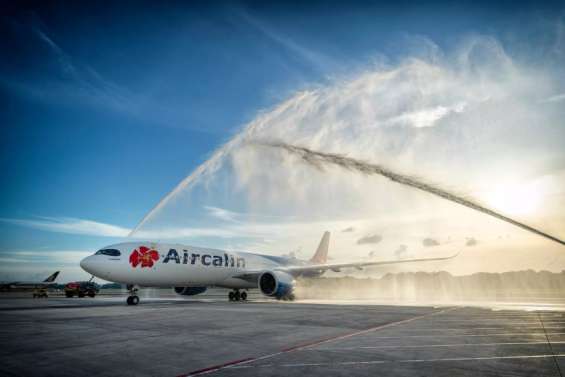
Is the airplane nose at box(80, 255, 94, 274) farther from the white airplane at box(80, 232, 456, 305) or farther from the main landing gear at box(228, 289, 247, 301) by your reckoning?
the main landing gear at box(228, 289, 247, 301)

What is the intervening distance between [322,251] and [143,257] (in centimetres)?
3073

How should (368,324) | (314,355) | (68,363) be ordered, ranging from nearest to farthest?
(68,363)
(314,355)
(368,324)

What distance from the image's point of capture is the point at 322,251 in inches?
2044

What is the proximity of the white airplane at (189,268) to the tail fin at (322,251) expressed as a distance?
11.0 meters

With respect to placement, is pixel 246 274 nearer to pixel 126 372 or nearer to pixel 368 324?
pixel 368 324

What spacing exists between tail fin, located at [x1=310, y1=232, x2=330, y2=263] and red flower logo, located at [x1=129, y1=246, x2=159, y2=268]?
2820 centimetres

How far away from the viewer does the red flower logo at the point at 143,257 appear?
24.9 metres

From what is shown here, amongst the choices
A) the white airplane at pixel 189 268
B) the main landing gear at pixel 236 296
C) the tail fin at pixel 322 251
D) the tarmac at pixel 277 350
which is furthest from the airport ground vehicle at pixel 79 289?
the tarmac at pixel 277 350

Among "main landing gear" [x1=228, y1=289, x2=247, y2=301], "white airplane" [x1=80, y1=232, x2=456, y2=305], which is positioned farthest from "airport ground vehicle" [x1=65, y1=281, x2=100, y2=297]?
"main landing gear" [x1=228, y1=289, x2=247, y2=301]

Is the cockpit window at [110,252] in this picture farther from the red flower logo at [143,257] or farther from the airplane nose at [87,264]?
the red flower logo at [143,257]

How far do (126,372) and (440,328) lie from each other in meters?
10.4

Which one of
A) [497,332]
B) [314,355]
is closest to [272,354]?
[314,355]

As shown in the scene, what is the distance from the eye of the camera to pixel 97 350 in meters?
8.12

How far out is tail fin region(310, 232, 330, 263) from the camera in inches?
2012
